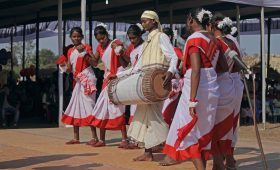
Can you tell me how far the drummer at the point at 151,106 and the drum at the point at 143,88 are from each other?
18cm

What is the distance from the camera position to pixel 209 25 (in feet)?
18.8

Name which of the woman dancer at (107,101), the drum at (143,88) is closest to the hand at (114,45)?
the woman dancer at (107,101)

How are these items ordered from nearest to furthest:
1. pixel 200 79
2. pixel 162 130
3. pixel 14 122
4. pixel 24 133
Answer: pixel 200 79, pixel 162 130, pixel 24 133, pixel 14 122

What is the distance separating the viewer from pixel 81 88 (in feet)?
29.5

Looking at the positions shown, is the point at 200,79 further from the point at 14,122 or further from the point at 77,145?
A: the point at 14,122

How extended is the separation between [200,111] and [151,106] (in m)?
1.95

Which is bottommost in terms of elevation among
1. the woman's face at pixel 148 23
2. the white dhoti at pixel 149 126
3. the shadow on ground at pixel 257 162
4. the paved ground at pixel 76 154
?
the shadow on ground at pixel 257 162

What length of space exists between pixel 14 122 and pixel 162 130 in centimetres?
651

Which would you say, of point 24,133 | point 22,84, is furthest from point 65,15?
point 24,133

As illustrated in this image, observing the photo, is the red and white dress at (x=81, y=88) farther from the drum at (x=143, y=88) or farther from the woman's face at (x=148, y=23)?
the woman's face at (x=148, y=23)

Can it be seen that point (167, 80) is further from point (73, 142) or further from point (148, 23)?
point (73, 142)

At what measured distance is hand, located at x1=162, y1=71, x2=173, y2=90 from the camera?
6.70 m

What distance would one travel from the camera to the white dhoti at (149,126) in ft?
23.6

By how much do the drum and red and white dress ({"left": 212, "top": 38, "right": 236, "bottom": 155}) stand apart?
115 centimetres
